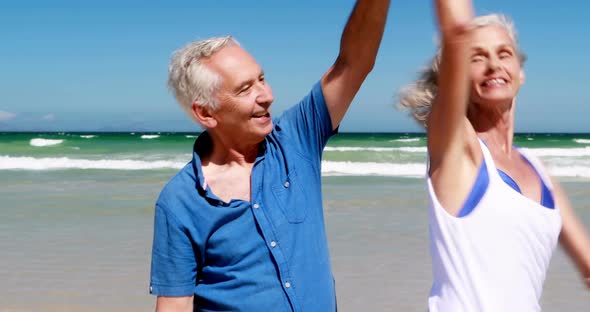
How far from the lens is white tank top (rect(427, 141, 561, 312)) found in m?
1.65

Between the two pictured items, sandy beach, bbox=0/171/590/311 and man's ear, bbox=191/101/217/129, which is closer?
man's ear, bbox=191/101/217/129

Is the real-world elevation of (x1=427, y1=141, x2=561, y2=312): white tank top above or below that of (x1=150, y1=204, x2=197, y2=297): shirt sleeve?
above

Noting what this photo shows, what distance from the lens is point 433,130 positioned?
1.69m

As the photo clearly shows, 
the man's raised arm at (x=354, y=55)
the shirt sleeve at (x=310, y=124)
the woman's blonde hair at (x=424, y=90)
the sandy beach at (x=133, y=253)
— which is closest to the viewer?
the woman's blonde hair at (x=424, y=90)

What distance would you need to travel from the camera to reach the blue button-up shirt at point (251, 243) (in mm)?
2100

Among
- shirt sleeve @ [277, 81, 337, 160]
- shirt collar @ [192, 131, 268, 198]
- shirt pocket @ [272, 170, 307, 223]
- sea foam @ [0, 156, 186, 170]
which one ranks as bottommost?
sea foam @ [0, 156, 186, 170]

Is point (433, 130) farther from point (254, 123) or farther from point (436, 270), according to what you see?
point (254, 123)

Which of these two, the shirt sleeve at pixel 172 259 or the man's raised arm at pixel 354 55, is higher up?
the man's raised arm at pixel 354 55


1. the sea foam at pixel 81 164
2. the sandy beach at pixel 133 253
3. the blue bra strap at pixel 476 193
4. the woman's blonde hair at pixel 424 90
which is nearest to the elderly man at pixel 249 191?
the woman's blonde hair at pixel 424 90

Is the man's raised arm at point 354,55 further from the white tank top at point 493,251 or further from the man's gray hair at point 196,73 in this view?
the white tank top at point 493,251

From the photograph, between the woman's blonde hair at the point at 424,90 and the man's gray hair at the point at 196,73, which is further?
the man's gray hair at the point at 196,73

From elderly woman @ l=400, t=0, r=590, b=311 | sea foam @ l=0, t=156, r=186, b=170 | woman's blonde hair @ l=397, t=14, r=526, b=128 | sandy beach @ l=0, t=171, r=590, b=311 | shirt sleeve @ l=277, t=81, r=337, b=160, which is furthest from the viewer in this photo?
sea foam @ l=0, t=156, r=186, b=170

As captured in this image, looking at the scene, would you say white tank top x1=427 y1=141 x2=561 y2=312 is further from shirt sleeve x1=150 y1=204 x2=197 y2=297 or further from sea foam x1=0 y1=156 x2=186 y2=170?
sea foam x1=0 y1=156 x2=186 y2=170

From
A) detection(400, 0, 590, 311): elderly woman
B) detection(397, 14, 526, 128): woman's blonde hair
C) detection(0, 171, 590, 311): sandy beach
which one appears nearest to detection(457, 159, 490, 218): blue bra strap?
detection(400, 0, 590, 311): elderly woman
